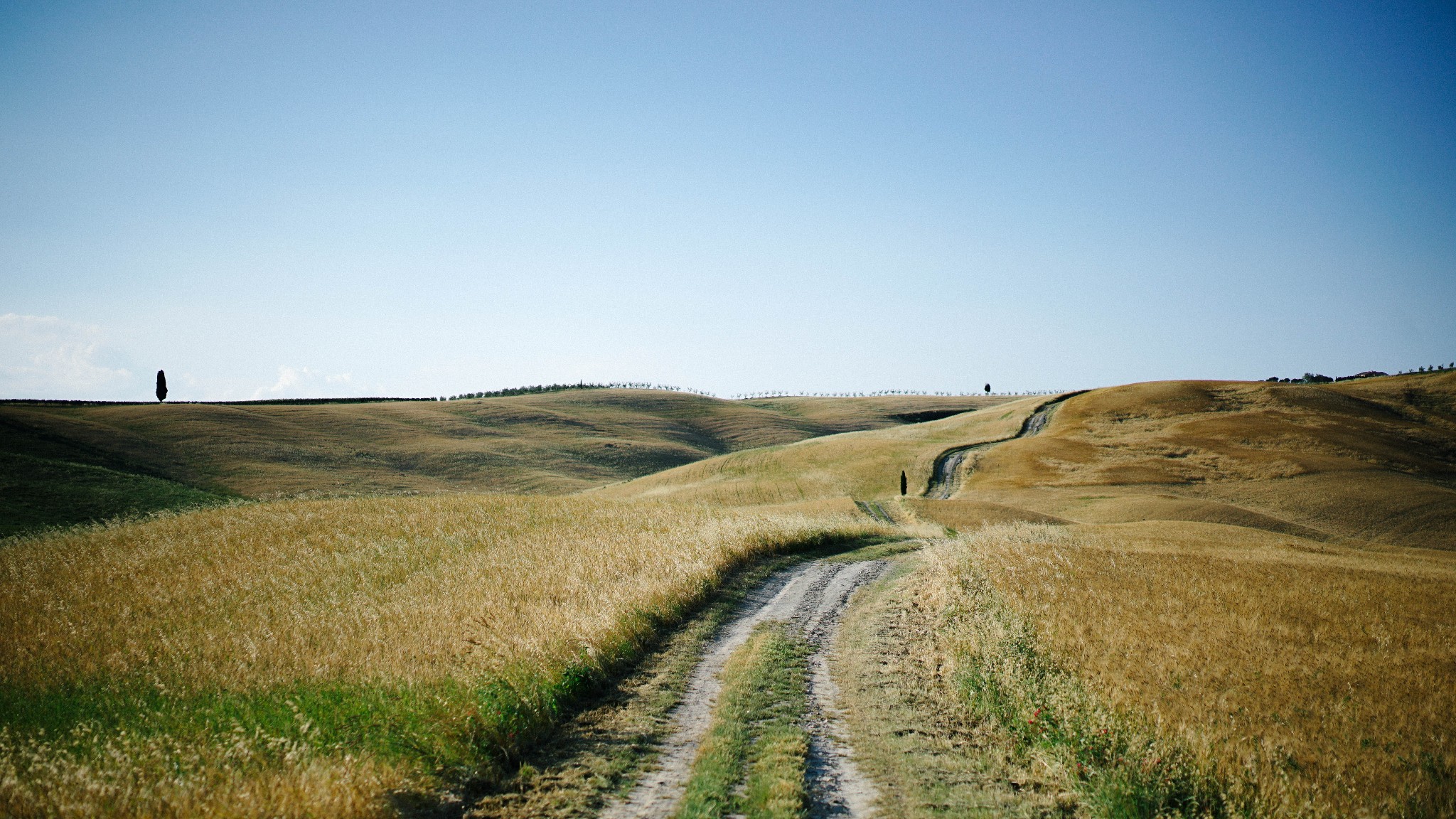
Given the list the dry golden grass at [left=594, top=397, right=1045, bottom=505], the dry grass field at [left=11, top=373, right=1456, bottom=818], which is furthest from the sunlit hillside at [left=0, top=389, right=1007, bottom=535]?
the dry grass field at [left=11, top=373, right=1456, bottom=818]

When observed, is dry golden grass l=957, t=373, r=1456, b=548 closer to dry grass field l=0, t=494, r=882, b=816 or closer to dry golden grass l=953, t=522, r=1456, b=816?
dry golden grass l=953, t=522, r=1456, b=816

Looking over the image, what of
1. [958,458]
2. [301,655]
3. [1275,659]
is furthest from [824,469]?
[301,655]

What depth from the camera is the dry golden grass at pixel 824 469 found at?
49938 mm

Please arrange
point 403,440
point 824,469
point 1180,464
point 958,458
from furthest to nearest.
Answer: point 403,440, point 958,458, point 824,469, point 1180,464

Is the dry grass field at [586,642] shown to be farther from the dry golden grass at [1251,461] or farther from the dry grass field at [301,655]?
the dry golden grass at [1251,461]

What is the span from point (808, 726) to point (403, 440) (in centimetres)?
7708

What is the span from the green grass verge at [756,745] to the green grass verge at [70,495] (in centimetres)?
3233

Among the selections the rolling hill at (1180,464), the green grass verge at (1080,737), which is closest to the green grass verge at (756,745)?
the green grass verge at (1080,737)

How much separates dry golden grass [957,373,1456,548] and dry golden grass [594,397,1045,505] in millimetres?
5032

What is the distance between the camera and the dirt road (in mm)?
6160

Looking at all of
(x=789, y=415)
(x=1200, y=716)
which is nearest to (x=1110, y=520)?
(x=1200, y=716)

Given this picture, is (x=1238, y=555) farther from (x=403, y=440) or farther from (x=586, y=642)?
(x=403, y=440)

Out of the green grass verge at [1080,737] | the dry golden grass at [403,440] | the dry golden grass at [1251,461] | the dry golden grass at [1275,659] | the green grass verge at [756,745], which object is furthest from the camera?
the dry golden grass at [403,440]

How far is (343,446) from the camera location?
69625 millimetres
